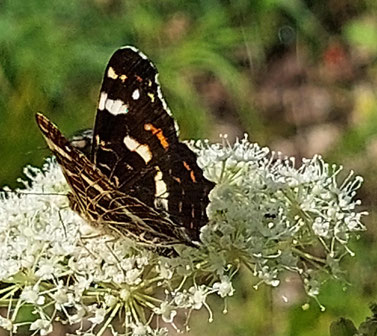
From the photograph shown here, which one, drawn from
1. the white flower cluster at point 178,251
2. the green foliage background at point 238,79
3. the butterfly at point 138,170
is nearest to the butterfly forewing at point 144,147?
→ the butterfly at point 138,170

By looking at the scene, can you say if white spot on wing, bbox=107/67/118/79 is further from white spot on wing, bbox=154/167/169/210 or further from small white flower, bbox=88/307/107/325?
small white flower, bbox=88/307/107/325

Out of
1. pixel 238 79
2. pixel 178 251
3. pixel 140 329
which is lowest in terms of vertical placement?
pixel 140 329

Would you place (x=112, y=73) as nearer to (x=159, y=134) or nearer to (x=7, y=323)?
(x=159, y=134)

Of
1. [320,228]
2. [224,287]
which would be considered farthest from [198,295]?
[320,228]

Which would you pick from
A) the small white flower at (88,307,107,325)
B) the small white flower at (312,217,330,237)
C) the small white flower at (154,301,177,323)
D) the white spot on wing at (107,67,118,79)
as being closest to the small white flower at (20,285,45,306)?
the small white flower at (88,307,107,325)

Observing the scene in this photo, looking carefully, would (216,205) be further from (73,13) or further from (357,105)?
(357,105)

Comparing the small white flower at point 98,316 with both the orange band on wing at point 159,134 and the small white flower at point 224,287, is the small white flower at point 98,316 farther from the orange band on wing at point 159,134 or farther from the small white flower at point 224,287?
the orange band on wing at point 159,134
